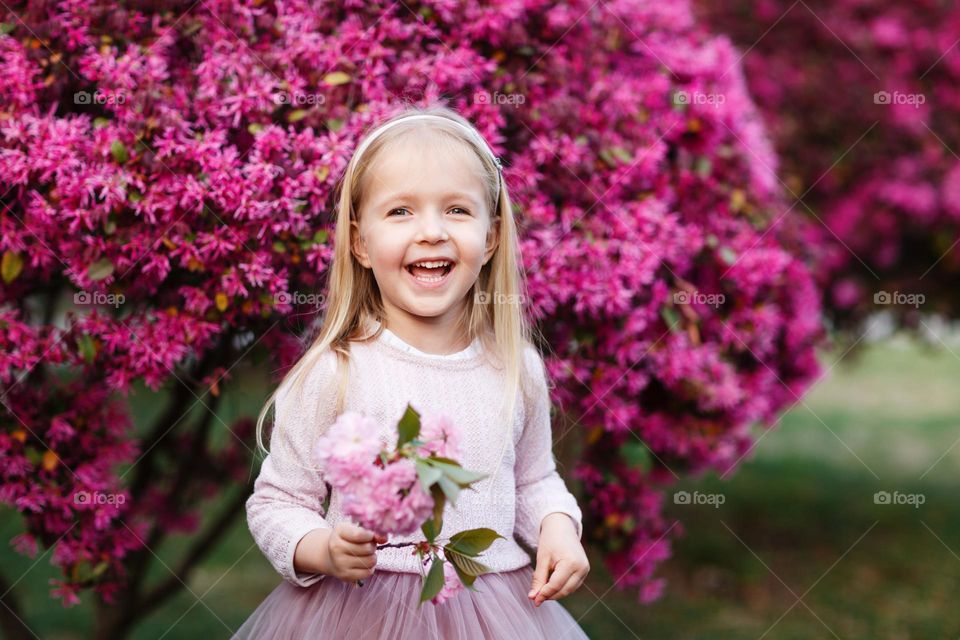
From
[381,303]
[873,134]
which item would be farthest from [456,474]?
[873,134]

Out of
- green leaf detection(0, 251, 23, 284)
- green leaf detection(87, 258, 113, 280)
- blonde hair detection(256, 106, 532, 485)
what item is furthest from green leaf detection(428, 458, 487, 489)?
green leaf detection(0, 251, 23, 284)

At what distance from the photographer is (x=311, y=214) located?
8.35 feet

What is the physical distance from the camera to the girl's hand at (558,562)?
2.04 m

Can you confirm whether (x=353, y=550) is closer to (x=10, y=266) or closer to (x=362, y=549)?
(x=362, y=549)

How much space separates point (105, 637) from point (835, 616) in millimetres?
3537

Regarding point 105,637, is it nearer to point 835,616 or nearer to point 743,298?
point 743,298

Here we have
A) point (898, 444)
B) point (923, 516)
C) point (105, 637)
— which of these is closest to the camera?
point (105, 637)

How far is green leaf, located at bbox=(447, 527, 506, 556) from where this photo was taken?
6.15 ft

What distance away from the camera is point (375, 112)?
102 inches

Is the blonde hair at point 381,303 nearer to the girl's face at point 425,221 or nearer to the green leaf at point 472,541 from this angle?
the girl's face at point 425,221

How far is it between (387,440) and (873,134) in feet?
13.1

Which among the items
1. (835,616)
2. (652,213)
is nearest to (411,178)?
(652,213)

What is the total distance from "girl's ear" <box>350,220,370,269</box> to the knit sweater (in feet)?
0.54

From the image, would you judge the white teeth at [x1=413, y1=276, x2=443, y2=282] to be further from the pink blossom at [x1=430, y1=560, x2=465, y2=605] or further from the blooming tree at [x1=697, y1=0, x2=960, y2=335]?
the blooming tree at [x1=697, y1=0, x2=960, y2=335]
